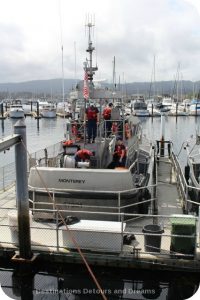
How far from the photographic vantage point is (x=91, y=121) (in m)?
14.1

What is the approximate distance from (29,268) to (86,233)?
1689mm

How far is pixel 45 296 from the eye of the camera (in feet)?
28.8

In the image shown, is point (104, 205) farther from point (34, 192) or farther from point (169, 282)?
point (169, 282)

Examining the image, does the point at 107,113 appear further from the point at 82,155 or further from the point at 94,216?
the point at 94,216

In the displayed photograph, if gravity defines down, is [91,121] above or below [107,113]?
below

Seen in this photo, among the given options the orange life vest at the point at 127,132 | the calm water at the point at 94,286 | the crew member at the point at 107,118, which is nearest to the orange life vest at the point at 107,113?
the crew member at the point at 107,118

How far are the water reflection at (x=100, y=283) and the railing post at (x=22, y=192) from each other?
2.25ft

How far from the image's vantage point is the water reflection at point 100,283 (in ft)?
28.9

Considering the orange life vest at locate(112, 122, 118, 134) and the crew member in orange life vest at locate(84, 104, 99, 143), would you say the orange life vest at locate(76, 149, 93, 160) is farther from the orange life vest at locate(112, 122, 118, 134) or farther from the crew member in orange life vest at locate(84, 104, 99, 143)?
the orange life vest at locate(112, 122, 118, 134)

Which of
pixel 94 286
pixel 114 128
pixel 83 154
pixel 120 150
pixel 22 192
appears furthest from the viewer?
pixel 114 128

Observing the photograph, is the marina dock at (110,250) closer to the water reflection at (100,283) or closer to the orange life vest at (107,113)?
the water reflection at (100,283)

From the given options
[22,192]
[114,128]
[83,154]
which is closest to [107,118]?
[114,128]

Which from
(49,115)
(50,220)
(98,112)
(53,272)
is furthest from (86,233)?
(49,115)

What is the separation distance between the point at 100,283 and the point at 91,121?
664 cm
